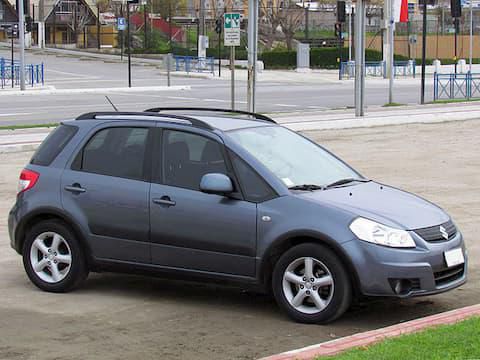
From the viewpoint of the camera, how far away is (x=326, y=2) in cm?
8756

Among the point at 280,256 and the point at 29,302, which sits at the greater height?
the point at 280,256

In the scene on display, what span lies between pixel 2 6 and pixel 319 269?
91.8 metres

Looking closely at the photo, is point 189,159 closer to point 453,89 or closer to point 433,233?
point 433,233

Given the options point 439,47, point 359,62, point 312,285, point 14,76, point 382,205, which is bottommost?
point 312,285

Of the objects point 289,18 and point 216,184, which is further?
point 289,18

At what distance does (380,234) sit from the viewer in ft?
23.4

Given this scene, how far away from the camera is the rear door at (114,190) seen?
7.91 meters

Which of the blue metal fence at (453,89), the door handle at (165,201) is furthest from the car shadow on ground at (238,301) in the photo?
the blue metal fence at (453,89)

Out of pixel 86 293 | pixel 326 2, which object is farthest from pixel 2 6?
pixel 86 293

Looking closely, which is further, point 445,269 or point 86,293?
point 86,293

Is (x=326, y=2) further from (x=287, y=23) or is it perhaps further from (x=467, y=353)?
(x=467, y=353)

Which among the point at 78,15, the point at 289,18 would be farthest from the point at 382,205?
the point at 78,15

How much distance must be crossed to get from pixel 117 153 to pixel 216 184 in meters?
1.13

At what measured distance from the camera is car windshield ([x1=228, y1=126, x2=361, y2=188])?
779cm
